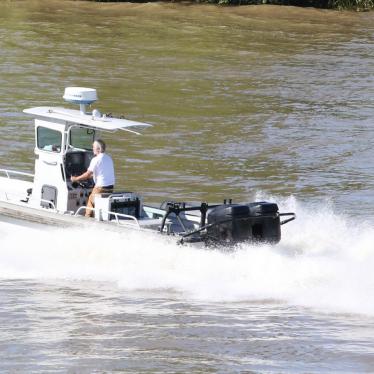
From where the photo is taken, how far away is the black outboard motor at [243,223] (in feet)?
40.1

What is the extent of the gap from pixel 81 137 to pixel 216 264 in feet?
8.82

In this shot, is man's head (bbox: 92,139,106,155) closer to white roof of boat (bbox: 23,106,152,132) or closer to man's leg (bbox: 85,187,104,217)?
white roof of boat (bbox: 23,106,152,132)

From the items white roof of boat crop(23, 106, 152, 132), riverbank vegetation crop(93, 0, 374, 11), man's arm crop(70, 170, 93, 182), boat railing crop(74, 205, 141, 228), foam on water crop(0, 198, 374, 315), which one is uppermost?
riverbank vegetation crop(93, 0, 374, 11)

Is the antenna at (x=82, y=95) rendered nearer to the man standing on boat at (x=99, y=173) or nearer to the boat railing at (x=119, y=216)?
the man standing on boat at (x=99, y=173)

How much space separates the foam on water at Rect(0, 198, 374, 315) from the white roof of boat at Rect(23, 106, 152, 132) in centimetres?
124

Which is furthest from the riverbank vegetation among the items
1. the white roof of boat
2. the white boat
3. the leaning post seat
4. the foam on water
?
the leaning post seat

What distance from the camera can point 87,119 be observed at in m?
13.5

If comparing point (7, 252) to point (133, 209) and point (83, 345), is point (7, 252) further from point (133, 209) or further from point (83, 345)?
point (83, 345)

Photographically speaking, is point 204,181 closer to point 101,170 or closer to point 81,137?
point 81,137

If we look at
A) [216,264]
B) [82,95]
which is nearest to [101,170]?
[82,95]

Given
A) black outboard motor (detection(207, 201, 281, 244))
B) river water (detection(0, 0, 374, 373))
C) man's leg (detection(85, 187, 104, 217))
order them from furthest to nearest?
man's leg (detection(85, 187, 104, 217)), black outboard motor (detection(207, 201, 281, 244)), river water (detection(0, 0, 374, 373))

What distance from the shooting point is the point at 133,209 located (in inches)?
532

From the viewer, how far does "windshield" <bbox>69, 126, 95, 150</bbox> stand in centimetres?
1378

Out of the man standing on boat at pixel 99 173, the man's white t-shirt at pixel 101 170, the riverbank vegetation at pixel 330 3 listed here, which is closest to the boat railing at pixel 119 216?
the man standing on boat at pixel 99 173
